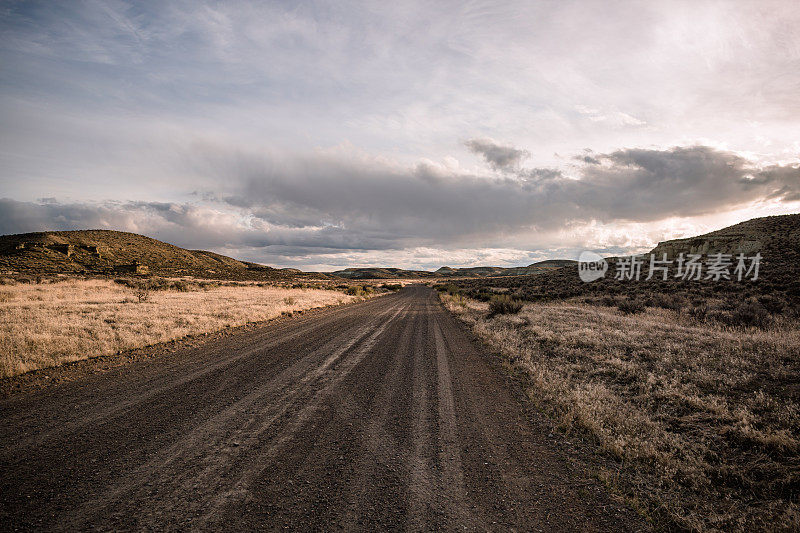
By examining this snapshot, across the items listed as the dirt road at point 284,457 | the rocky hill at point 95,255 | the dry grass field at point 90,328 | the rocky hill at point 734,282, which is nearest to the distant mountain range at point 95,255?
the rocky hill at point 95,255

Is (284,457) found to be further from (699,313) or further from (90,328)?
(699,313)

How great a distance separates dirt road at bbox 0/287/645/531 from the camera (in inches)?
130

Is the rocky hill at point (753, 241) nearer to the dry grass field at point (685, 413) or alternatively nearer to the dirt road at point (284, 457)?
the dry grass field at point (685, 413)

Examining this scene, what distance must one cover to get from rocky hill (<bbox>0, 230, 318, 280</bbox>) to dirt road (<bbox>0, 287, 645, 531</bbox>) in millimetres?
57344

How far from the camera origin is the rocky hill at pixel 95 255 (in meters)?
57.1

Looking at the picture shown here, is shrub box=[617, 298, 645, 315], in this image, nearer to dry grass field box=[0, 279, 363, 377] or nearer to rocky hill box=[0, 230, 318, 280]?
dry grass field box=[0, 279, 363, 377]

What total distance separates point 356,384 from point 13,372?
26.2 ft

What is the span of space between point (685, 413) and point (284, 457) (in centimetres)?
727

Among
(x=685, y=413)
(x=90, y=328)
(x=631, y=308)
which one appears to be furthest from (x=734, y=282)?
(x=90, y=328)

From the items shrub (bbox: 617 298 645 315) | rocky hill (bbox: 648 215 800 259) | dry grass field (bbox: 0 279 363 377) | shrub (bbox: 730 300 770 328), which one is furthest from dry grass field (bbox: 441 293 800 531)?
rocky hill (bbox: 648 215 800 259)

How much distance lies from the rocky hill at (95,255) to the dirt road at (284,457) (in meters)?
57.3

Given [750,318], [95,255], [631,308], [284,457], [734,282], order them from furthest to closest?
[95,255], [734,282], [631,308], [750,318], [284,457]

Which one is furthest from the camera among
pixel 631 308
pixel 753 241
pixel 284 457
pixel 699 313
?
pixel 753 241

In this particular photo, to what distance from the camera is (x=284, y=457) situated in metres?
4.36
